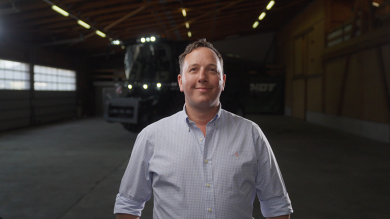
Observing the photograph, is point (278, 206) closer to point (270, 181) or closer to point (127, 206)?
point (270, 181)

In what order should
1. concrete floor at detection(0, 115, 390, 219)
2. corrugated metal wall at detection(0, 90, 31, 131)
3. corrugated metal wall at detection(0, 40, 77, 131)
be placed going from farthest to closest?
corrugated metal wall at detection(0, 40, 77, 131) < corrugated metal wall at detection(0, 90, 31, 131) < concrete floor at detection(0, 115, 390, 219)

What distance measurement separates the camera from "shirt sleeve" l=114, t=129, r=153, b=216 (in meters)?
1.82

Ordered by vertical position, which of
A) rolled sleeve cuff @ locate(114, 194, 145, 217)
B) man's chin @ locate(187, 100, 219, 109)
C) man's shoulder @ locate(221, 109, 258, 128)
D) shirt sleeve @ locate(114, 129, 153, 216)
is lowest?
rolled sleeve cuff @ locate(114, 194, 145, 217)

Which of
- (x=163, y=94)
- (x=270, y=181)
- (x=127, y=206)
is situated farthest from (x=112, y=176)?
(x=163, y=94)

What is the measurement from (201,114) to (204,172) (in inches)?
13.3

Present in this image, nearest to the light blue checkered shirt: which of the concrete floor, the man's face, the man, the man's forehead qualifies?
the man

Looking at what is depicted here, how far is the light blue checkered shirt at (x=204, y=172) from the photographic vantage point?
5.59 ft

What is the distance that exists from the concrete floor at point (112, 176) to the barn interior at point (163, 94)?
0.03m

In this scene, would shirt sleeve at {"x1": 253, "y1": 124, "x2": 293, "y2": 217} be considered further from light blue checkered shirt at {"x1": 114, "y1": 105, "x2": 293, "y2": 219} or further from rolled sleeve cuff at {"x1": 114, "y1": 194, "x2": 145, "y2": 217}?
rolled sleeve cuff at {"x1": 114, "y1": 194, "x2": 145, "y2": 217}

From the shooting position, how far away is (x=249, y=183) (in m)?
1.76

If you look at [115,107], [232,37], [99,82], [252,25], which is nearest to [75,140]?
[115,107]

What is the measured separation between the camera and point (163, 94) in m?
9.95

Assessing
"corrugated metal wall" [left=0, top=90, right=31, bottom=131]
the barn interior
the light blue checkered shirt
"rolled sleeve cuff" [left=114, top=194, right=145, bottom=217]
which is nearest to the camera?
the light blue checkered shirt

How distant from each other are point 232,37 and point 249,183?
2249 centimetres
